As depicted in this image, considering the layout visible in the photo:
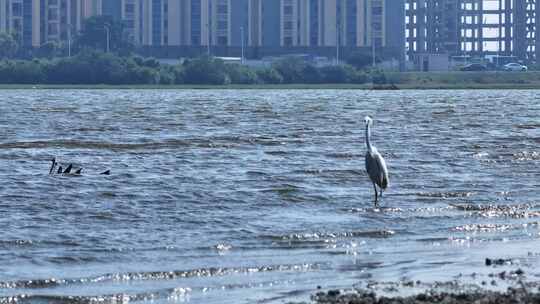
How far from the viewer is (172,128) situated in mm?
60562

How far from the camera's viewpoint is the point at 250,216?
25109 mm

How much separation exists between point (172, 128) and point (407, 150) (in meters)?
18.7

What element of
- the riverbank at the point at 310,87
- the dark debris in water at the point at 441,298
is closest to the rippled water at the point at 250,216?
the dark debris in water at the point at 441,298

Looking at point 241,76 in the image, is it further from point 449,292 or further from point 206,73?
point 449,292

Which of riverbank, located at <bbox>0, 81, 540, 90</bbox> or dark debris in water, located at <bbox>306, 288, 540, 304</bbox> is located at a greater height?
riverbank, located at <bbox>0, 81, 540, 90</bbox>

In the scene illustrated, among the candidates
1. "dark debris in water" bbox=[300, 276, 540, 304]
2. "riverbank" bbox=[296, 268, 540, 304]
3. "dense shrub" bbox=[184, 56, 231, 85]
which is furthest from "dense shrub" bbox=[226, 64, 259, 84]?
"dark debris in water" bbox=[300, 276, 540, 304]

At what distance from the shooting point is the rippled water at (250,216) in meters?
18.1

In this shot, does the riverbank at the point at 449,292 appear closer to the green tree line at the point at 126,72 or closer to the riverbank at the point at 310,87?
the riverbank at the point at 310,87

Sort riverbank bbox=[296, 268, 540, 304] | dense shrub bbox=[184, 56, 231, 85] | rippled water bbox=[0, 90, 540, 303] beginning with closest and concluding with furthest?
1. riverbank bbox=[296, 268, 540, 304]
2. rippled water bbox=[0, 90, 540, 303]
3. dense shrub bbox=[184, 56, 231, 85]

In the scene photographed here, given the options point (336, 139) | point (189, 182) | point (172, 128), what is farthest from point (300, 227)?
point (172, 128)

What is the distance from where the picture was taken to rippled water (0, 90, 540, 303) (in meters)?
18.1

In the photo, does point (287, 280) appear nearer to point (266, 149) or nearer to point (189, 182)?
point (189, 182)

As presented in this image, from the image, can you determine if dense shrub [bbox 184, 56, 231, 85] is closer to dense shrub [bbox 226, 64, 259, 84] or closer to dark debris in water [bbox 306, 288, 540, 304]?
dense shrub [bbox 226, 64, 259, 84]

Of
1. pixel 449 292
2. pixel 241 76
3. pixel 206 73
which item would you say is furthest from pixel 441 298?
pixel 241 76
